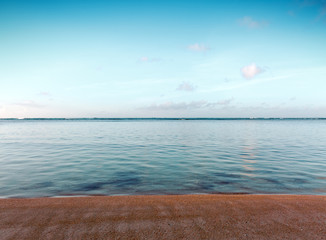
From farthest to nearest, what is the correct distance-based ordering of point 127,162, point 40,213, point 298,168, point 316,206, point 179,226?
point 127,162
point 298,168
point 316,206
point 40,213
point 179,226

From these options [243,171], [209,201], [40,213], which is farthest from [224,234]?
[243,171]

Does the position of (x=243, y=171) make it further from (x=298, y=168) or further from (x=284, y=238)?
(x=284, y=238)

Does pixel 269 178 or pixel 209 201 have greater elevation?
pixel 209 201

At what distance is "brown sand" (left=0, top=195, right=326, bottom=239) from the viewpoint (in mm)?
4270

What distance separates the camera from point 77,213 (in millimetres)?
5246

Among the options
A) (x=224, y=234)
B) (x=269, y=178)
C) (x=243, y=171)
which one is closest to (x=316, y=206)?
(x=224, y=234)

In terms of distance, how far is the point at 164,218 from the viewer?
5.00 metres

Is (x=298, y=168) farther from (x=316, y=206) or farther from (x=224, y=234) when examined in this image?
(x=224, y=234)

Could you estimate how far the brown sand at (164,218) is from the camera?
4270mm

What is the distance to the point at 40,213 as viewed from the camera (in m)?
5.23

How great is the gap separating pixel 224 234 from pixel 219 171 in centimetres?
852

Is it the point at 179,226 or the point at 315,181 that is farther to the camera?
the point at 315,181

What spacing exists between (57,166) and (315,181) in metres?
15.4

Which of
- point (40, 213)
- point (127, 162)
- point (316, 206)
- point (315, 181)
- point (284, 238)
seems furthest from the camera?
point (127, 162)
